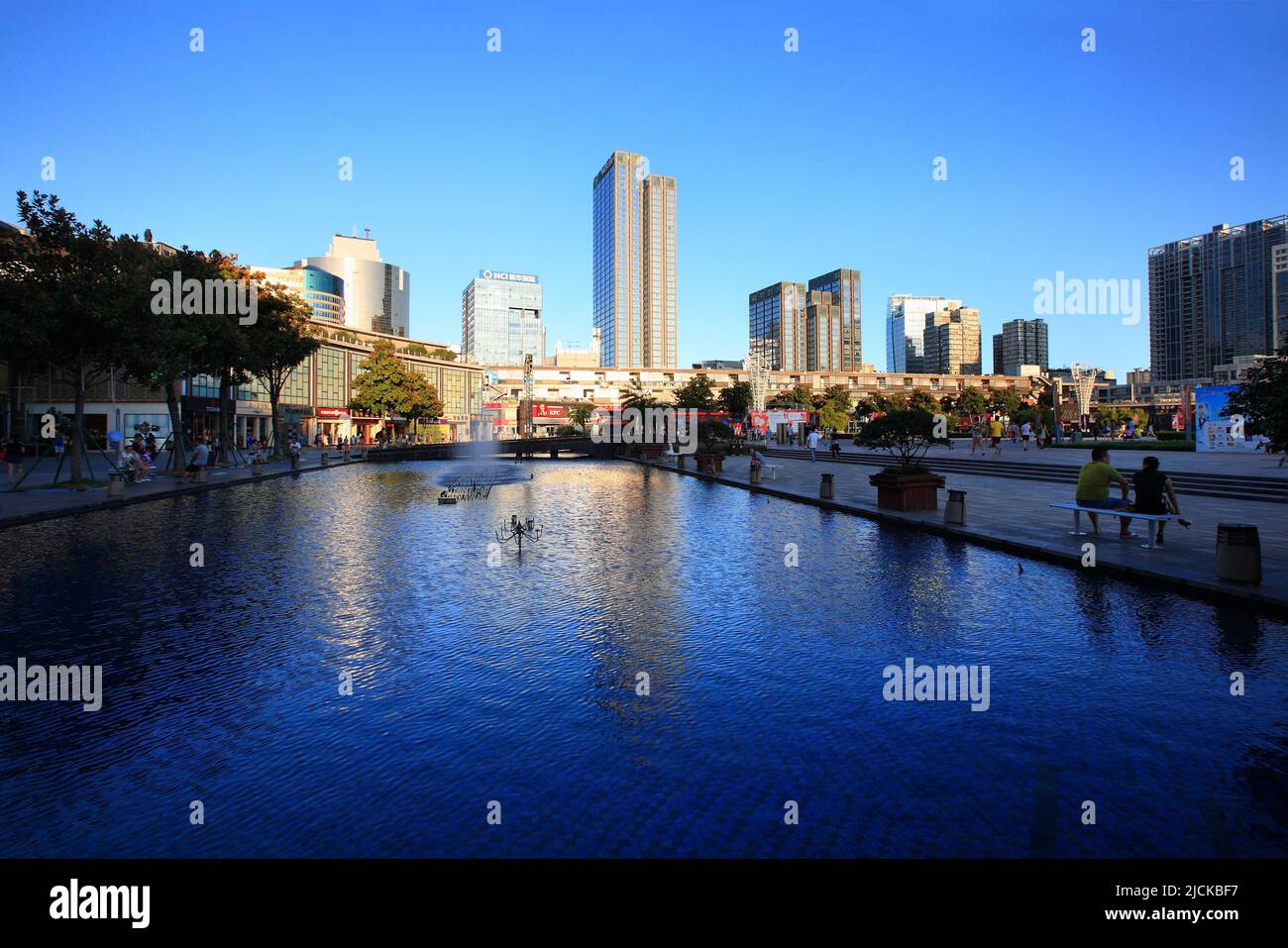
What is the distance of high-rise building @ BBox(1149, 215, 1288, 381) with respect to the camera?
160 meters

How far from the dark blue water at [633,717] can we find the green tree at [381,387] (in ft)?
239

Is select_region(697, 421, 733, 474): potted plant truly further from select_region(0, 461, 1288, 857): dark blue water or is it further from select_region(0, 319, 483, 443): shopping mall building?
select_region(0, 319, 483, 443): shopping mall building

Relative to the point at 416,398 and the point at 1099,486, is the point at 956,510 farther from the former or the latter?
the point at 416,398

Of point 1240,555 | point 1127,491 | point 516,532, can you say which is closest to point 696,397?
point 516,532

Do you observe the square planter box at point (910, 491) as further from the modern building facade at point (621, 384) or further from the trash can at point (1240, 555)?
the modern building facade at point (621, 384)

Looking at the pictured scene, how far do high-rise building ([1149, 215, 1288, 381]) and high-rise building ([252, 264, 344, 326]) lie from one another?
192101mm

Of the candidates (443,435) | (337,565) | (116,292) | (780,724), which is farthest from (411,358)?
(780,724)

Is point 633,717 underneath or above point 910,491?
underneath

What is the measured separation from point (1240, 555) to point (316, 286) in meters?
171

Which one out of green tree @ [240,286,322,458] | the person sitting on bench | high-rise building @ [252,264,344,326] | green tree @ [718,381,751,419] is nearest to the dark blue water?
the person sitting on bench

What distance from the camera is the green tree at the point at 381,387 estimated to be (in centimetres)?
8006

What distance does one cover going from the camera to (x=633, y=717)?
4980mm

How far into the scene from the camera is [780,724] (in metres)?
4.84
